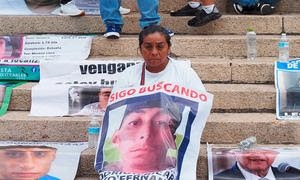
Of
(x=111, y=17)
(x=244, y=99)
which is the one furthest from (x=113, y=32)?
(x=244, y=99)

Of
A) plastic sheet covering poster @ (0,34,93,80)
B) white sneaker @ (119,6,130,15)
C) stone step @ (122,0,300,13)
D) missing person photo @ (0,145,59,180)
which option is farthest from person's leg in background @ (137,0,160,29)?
missing person photo @ (0,145,59,180)

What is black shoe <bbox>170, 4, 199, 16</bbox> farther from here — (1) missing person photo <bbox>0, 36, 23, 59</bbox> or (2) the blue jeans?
(1) missing person photo <bbox>0, 36, 23, 59</bbox>

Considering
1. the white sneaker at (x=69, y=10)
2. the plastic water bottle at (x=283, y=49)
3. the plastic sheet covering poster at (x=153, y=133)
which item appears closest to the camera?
the plastic sheet covering poster at (x=153, y=133)

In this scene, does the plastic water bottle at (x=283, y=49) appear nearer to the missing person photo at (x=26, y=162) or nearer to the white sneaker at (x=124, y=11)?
the white sneaker at (x=124, y=11)

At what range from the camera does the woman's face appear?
143 inches

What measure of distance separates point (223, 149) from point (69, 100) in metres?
1.31

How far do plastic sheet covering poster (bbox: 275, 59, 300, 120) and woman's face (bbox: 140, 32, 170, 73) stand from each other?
107 centimetres

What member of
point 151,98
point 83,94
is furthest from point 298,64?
point 83,94

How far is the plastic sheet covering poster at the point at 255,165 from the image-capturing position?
12.0 ft

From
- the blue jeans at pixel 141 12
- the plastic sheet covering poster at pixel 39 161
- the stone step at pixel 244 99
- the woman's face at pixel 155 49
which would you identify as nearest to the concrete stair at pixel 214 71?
the stone step at pixel 244 99

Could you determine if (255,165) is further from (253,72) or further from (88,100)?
(88,100)

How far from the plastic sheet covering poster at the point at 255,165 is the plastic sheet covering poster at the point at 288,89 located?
432 millimetres

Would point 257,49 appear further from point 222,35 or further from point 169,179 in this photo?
point 169,179

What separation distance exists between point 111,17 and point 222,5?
1.60 meters
